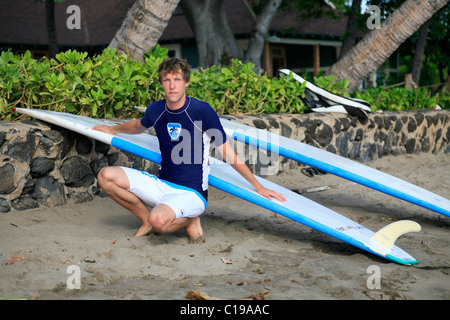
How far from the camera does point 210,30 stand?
1221cm

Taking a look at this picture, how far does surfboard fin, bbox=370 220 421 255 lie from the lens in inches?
145

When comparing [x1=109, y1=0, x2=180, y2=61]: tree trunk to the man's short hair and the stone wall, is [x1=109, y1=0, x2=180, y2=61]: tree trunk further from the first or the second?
the man's short hair

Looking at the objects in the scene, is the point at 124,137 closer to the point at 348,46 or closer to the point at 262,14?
the point at 262,14

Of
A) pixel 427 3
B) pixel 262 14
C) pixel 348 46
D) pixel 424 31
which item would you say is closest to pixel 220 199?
pixel 427 3

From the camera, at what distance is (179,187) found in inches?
153

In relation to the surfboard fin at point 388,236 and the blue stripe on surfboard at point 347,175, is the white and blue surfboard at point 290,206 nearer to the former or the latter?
the surfboard fin at point 388,236

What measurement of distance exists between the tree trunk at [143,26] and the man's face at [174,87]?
2.53m

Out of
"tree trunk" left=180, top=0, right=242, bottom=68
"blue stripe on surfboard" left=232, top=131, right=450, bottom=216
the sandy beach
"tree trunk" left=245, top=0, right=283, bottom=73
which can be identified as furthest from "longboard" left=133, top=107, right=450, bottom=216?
"tree trunk" left=180, top=0, right=242, bottom=68

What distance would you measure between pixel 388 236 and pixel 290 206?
72 cm

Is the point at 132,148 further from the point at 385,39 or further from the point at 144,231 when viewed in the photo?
the point at 385,39

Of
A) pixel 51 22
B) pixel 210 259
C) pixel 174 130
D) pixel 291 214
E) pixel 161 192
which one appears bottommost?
pixel 210 259

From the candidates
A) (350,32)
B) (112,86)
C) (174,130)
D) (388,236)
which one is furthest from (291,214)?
(350,32)

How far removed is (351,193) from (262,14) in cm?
689

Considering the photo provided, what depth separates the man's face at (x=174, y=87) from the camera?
374cm
